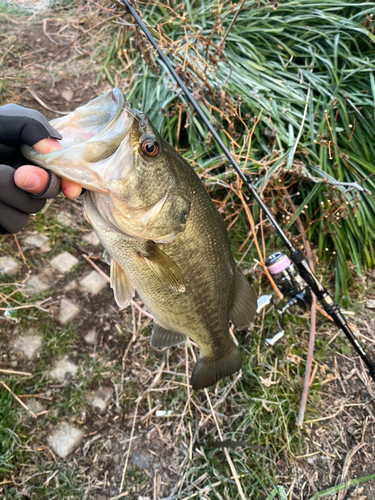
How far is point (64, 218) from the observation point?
2928 mm

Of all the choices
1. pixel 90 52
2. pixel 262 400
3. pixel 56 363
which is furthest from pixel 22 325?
pixel 90 52

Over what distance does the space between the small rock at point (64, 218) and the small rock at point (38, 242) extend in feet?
0.68

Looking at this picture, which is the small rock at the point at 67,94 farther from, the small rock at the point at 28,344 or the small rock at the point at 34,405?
the small rock at the point at 34,405

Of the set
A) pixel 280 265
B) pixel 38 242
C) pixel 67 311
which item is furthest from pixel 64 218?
pixel 280 265

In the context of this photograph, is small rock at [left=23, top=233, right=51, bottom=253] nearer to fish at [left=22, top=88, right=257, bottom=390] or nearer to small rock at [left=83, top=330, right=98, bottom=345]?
small rock at [left=83, top=330, right=98, bottom=345]

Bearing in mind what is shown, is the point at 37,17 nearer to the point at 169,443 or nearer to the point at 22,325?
the point at 22,325

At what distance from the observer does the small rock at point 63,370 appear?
2365mm

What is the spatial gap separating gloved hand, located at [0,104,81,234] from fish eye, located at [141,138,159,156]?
0.30 metres

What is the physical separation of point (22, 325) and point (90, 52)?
3.34 meters

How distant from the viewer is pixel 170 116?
10.5 ft

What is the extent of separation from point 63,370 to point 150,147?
1.89m

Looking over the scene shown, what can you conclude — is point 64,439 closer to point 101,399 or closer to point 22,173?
point 101,399

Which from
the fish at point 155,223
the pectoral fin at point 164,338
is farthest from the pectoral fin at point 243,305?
the pectoral fin at point 164,338

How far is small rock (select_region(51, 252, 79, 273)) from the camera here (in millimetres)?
2711
